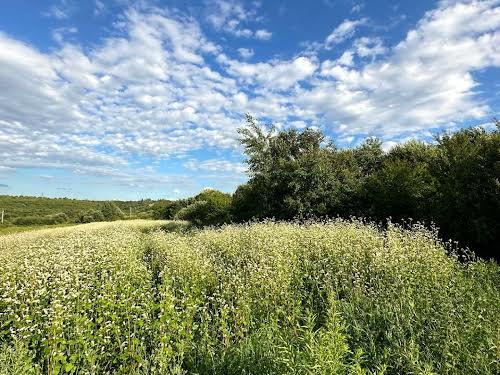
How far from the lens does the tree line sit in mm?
10695

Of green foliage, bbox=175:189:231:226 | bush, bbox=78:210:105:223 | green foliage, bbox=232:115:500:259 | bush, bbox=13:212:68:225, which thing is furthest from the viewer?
bush, bbox=78:210:105:223

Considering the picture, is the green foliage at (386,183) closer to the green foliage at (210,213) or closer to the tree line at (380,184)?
the tree line at (380,184)

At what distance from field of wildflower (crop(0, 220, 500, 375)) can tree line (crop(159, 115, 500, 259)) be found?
350 centimetres

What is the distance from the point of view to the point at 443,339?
149 inches

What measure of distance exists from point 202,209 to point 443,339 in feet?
89.5

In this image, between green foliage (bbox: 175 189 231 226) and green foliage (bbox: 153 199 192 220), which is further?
green foliage (bbox: 153 199 192 220)

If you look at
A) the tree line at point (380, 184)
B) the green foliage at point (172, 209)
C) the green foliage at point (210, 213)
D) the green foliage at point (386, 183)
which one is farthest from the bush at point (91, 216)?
the green foliage at point (386, 183)

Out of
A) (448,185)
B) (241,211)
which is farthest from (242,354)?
(241,211)

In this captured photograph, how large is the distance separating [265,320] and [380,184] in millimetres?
12274

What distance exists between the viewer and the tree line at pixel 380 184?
35.1 feet

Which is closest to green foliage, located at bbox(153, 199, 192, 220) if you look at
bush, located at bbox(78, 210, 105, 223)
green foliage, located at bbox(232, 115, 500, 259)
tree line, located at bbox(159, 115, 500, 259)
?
tree line, located at bbox(159, 115, 500, 259)

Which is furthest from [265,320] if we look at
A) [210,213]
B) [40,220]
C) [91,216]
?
[40,220]

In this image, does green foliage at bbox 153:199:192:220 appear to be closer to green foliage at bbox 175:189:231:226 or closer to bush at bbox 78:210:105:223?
green foliage at bbox 175:189:231:226

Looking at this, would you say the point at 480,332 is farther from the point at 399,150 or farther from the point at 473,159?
the point at 399,150
